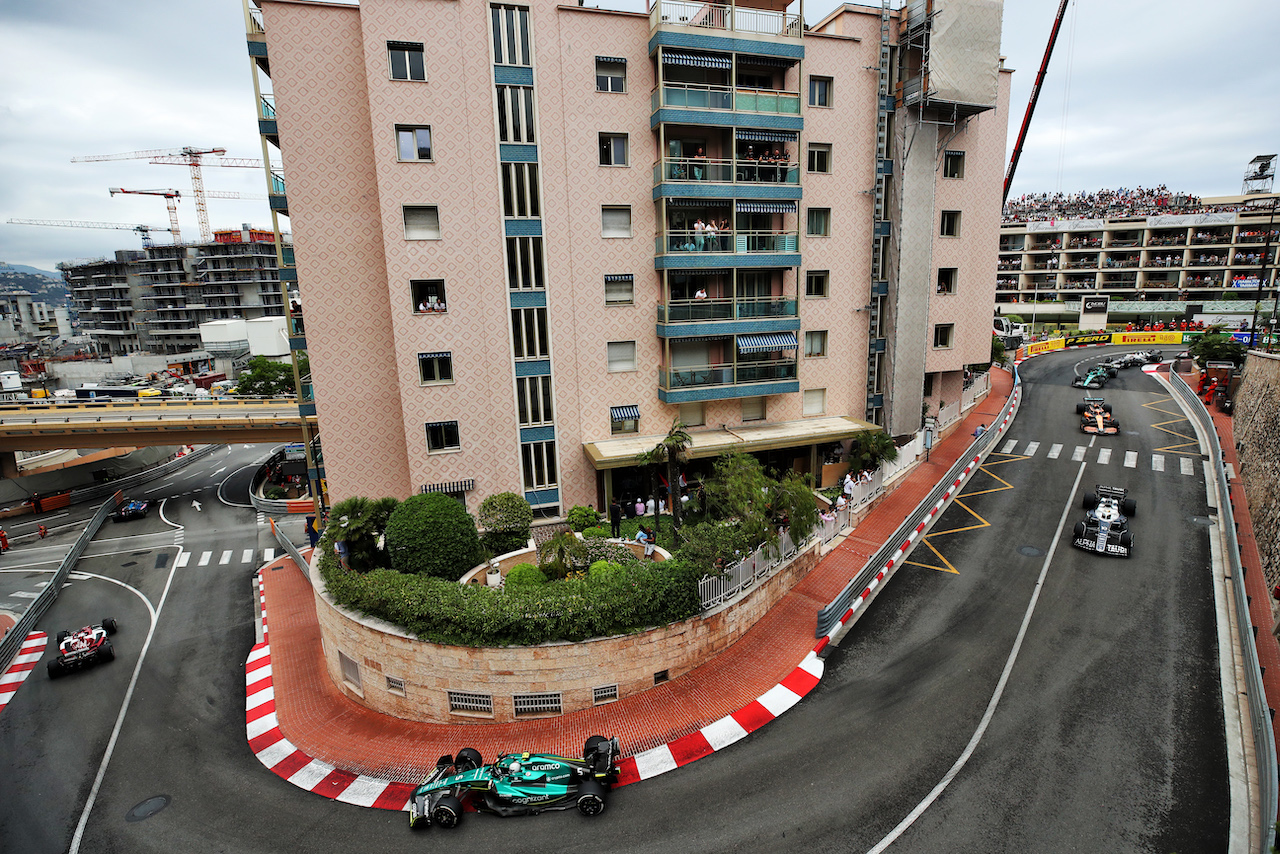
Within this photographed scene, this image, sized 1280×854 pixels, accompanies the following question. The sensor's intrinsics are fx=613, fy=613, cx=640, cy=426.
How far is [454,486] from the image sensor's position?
85.3 feet

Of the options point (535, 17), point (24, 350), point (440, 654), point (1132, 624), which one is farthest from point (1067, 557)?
point (24, 350)

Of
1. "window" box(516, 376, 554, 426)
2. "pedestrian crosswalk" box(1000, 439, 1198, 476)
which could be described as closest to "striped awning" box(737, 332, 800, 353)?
"window" box(516, 376, 554, 426)

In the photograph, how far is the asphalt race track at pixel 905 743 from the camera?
1248 centimetres

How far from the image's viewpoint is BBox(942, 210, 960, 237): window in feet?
105

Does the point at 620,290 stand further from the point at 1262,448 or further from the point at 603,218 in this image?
the point at 1262,448

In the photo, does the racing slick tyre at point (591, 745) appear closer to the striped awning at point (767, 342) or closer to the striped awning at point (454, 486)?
the striped awning at point (454, 486)

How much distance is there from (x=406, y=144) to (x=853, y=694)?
23.9m

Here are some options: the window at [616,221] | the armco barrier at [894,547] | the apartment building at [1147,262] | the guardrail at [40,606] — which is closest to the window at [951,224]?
the armco barrier at [894,547]

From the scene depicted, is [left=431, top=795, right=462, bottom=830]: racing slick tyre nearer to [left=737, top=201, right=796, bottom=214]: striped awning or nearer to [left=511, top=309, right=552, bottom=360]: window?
[left=511, top=309, right=552, bottom=360]: window

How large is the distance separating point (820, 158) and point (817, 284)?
18.9 ft

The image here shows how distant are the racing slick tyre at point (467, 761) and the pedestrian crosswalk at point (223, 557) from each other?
24.8 metres

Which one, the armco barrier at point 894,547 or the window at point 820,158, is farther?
the window at point 820,158

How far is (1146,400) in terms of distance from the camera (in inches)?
1661

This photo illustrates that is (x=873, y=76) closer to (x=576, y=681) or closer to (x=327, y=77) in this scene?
(x=327, y=77)
